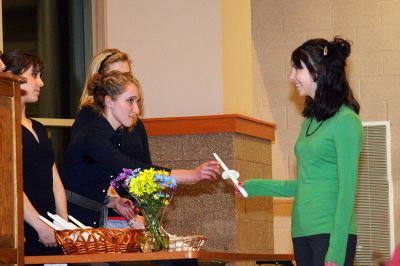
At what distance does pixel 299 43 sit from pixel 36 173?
3.40 metres

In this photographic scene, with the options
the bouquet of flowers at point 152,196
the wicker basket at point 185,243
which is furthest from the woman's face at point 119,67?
the wicker basket at point 185,243

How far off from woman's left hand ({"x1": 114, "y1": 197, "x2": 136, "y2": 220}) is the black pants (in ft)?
2.76

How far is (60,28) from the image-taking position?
6020 millimetres

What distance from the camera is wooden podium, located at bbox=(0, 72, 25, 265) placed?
2.95 meters

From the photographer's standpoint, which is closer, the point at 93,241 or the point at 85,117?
the point at 93,241

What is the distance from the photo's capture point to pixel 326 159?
3.39 metres

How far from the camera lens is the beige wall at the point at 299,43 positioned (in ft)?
21.6

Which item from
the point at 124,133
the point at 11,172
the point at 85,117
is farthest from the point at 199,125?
the point at 11,172

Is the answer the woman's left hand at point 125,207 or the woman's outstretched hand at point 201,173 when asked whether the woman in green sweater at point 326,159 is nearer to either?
the woman's outstretched hand at point 201,173

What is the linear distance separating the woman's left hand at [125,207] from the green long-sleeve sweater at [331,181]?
82 centimetres

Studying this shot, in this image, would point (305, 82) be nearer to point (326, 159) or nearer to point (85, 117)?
point (326, 159)

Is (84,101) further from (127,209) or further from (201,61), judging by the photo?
(201,61)

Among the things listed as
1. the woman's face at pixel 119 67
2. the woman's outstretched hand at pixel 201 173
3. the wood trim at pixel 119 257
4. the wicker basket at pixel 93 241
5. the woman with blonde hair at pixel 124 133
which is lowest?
the wood trim at pixel 119 257

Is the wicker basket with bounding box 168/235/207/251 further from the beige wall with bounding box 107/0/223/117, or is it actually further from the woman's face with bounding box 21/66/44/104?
the beige wall with bounding box 107/0/223/117
